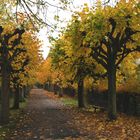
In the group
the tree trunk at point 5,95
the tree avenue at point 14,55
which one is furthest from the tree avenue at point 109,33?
the tree trunk at point 5,95

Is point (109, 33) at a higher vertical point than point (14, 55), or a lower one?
higher

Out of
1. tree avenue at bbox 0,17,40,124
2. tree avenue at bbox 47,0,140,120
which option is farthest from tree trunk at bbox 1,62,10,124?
tree avenue at bbox 47,0,140,120

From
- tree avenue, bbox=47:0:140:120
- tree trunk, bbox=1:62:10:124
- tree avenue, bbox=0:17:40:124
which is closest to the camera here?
tree avenue, bbox=47:0:140:120

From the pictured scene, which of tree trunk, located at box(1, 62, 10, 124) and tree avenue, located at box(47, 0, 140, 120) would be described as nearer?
tree avenue, located at box(47, 0, 140, 120)

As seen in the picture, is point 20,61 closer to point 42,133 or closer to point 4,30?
point 4,30

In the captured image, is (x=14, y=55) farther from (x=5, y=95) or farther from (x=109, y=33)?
(x=109, y=33)

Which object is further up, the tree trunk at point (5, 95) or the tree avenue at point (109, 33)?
the tree avenue at point (109, 33)

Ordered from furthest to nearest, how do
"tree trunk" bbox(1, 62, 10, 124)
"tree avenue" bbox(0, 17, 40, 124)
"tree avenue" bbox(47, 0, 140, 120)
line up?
"tree avenue" bbox(0, 17, 40, 124)
"tree trunk" bbox(1, 62, 10, 124)
"tree avenue" bbox(47, 0, 140, 120)

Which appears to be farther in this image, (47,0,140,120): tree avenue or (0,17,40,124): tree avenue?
(0,17,40,124): tree avenue

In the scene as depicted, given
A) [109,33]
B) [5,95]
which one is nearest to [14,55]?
[5,95]

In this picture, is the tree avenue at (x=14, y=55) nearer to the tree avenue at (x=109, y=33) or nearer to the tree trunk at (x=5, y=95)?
the tree trunk at (x=5, y=95)

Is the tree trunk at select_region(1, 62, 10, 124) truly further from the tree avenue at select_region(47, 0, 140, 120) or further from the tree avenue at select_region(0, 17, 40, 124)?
the tree avenue at select_region(47, 0, 140, 120)

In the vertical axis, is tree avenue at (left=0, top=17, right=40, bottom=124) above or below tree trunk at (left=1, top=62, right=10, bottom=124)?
above

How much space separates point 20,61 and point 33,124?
12.4 m
